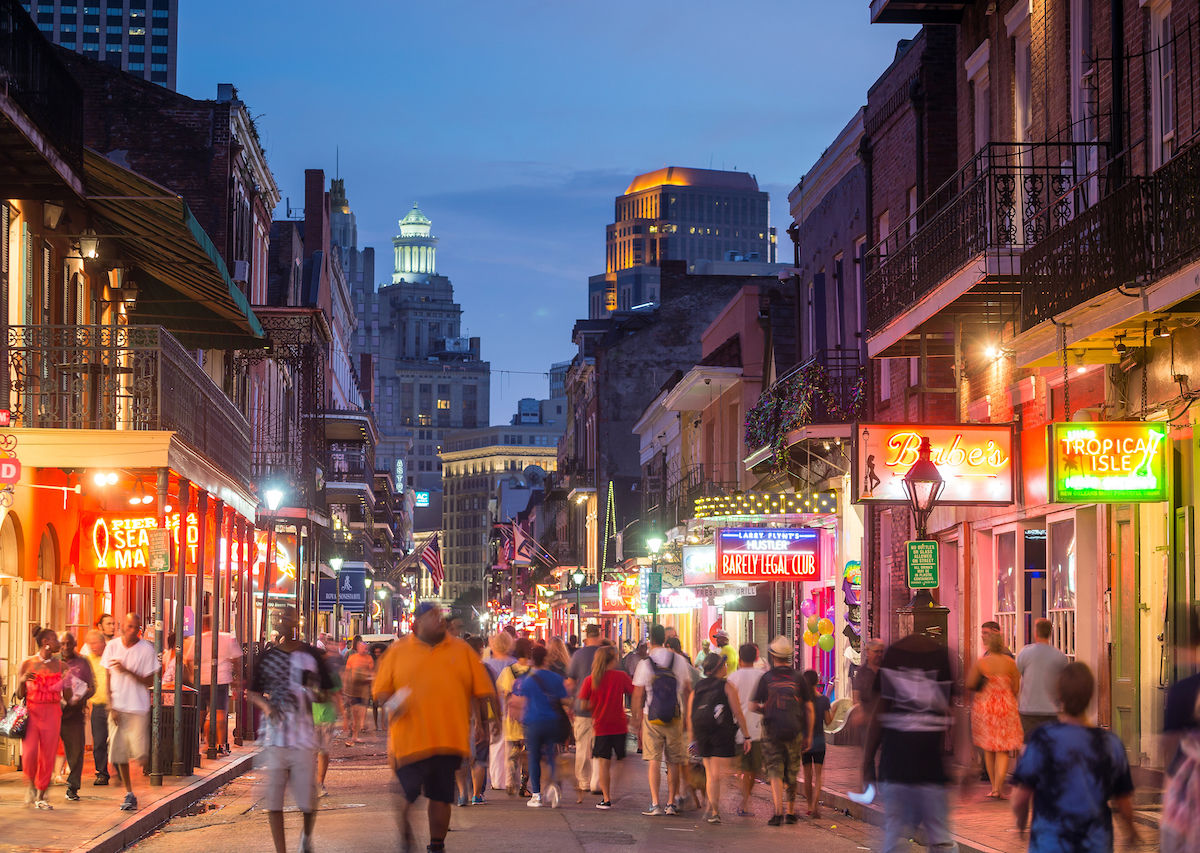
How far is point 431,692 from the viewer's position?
11.7 meters

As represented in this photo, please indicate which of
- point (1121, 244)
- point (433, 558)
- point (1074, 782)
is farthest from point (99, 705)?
point (433, 558)

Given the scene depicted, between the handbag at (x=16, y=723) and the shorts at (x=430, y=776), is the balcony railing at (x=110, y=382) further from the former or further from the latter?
the shorts at (x=430, y=776)

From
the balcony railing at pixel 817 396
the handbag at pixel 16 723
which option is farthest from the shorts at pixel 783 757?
the balcony railing at pixel 817 396

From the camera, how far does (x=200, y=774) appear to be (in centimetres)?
2005

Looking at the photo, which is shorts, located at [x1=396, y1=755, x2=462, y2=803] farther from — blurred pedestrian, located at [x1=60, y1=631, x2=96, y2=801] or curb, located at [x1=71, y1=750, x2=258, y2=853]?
blurred pedestrian, located at [x1=60, y1=631, x2=96, y2=801]

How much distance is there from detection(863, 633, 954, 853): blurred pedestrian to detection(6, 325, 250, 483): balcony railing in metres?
9.70

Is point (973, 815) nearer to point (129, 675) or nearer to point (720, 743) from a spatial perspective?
point (720, 743)

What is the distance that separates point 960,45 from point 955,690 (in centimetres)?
1383

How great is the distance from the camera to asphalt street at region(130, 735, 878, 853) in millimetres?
14062

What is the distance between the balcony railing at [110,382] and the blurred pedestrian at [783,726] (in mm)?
6840

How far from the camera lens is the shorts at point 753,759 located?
17.3 meters

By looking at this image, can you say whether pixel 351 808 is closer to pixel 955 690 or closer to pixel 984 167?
pixel 955 690

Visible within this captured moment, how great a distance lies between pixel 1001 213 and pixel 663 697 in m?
5.87

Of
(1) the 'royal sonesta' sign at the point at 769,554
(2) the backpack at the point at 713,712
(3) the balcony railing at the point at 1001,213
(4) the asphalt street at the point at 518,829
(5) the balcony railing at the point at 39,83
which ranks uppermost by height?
(5) the balcony railing at the point at 39,83
